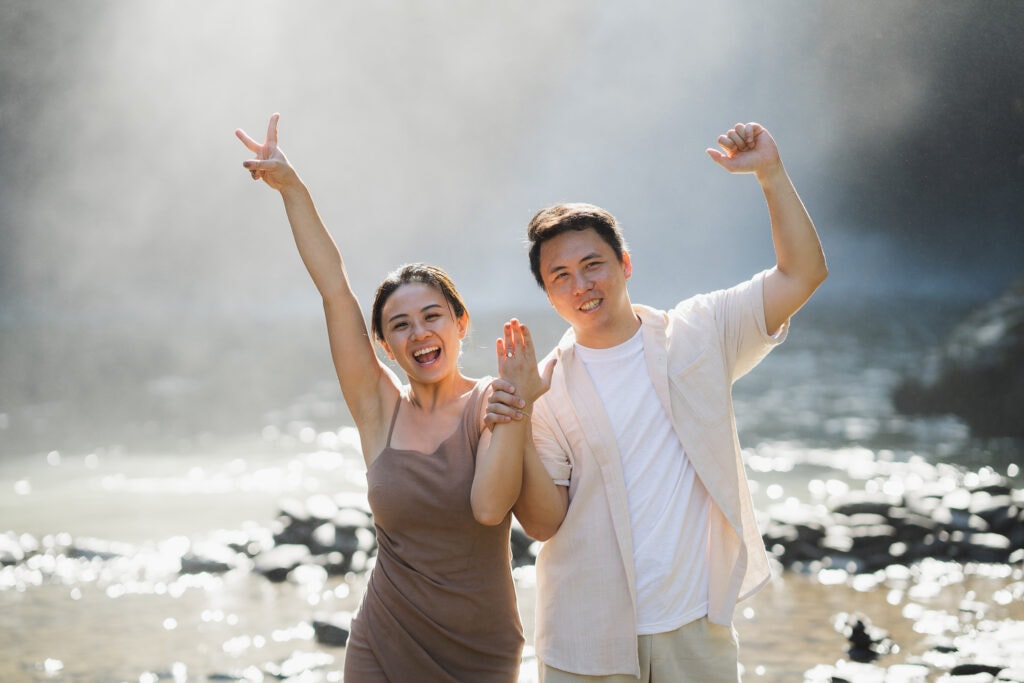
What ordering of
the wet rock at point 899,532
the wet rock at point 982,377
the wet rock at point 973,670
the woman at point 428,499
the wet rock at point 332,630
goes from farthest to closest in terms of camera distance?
the wet rock at point 982,377, the wet rock at point 899,532, the wet rock at point 332,630, the wet rock at point 973,670, the woman at point 428,499

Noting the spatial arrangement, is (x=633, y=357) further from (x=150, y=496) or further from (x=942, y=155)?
(x=942, y=155)

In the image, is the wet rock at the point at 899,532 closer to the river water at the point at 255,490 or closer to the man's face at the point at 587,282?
the river water at the point at 255,490

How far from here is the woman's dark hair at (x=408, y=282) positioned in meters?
2.70

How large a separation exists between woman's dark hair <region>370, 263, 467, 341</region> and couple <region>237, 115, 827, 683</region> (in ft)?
0.10

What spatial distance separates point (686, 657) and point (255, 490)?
10.5 meters

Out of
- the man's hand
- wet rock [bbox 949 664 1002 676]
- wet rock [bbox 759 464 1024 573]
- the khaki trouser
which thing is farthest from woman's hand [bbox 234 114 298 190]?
wet rock [bbox 759 464 1024 573]

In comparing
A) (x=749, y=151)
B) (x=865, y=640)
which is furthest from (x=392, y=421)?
(x=865, y=640)

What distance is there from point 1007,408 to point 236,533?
12379mm

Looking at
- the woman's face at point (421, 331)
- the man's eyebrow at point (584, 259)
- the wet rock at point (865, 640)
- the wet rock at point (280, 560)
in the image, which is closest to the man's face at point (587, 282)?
the man's eyebrow at point (584, 259)

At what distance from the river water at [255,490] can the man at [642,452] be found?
47 cm

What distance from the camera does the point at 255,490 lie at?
12.2 m

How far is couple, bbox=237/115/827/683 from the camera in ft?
7.90

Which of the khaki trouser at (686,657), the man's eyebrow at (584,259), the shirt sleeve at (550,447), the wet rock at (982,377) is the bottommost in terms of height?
the khaki trouser at (686,657)

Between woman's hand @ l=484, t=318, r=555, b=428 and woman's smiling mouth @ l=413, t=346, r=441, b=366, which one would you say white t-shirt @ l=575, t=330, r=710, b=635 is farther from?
woman's smiling mouth @ l=413, t=346, r=441, b=366
